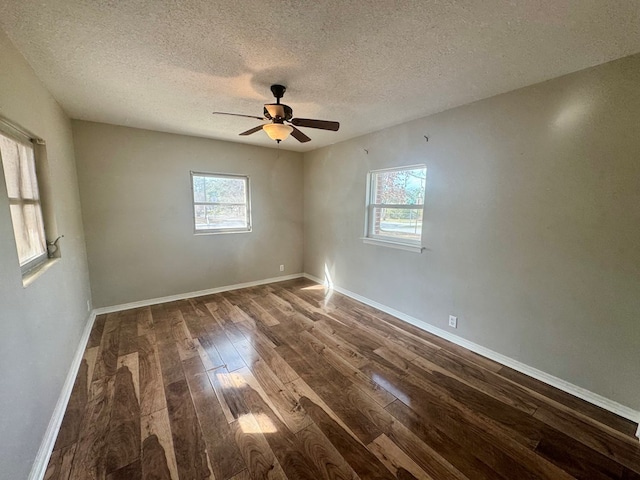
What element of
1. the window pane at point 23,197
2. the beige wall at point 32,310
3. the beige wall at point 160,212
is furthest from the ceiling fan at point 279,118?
the beige wall at point 160,212

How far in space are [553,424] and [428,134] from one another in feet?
8.85

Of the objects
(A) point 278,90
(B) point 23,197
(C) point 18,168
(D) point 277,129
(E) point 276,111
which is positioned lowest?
(B) point 23,197

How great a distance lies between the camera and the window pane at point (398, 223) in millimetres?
3125

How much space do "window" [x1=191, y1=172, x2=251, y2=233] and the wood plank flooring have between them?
1.82 metres

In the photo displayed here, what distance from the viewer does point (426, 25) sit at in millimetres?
1419

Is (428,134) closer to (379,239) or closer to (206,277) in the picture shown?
(379,239)

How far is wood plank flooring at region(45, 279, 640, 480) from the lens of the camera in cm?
143

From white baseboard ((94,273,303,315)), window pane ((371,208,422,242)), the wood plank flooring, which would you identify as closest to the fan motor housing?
window pane ((371,208,422,242))

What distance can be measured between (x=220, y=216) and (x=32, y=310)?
2808mm

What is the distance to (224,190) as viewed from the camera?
418 cm

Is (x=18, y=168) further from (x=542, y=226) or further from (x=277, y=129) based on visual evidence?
(x=542, y=226)

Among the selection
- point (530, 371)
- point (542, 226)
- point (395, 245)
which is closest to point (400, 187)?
point (395, 245)

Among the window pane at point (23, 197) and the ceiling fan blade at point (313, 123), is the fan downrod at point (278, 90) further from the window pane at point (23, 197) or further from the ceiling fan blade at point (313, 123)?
the window pane at point (23, 197)

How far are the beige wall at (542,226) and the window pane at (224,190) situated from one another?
2528 mm
